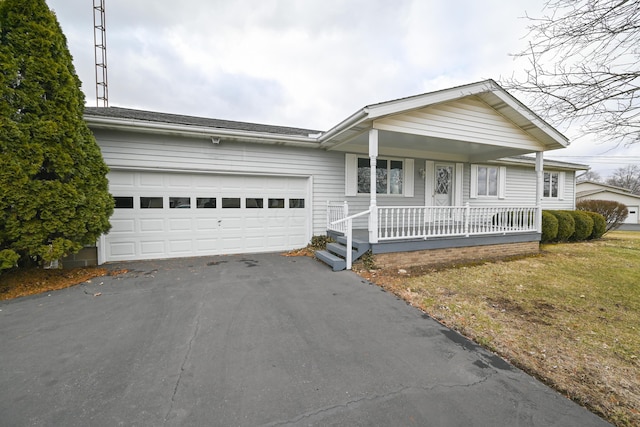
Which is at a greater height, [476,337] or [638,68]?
[638,68]

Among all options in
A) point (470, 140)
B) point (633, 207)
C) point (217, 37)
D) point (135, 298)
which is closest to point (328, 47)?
point (217, 37)

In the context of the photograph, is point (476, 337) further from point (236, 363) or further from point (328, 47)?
point (328, 47)

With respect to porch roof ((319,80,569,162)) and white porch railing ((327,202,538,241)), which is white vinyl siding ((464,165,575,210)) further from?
porch roof ((319,80,569,162))

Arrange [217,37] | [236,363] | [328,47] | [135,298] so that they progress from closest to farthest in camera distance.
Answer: [236,363], [135,298], [217,37], [328,47]

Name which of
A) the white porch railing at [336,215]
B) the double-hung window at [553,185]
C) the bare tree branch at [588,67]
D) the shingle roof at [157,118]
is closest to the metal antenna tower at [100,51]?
the shingle roof at [157,118]

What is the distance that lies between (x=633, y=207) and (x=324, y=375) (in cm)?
3698

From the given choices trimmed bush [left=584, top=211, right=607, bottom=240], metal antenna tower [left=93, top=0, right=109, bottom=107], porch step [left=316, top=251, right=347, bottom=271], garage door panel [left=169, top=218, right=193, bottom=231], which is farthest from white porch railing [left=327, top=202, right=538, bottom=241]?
metal antenna tower [left=93, top=0, right=109, bottom=107]

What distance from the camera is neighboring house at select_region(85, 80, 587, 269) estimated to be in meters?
5.98

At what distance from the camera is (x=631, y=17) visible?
2.85 metres

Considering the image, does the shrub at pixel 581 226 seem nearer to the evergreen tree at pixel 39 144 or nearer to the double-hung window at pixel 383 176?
the double-hung window at pixel 383 176

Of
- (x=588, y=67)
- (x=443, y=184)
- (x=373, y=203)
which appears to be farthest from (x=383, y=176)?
(x=588, y=67)

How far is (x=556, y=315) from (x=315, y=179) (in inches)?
235

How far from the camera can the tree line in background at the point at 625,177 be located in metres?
44.5

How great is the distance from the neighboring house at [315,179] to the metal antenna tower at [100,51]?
6441 millimetres
